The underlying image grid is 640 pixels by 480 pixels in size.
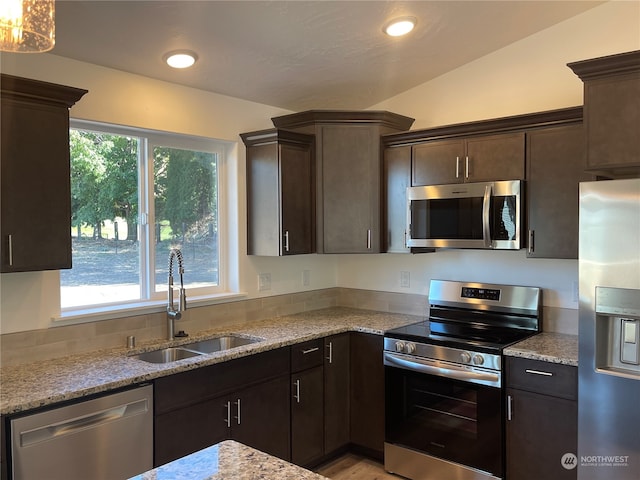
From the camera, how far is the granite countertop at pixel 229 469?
4.14 ft

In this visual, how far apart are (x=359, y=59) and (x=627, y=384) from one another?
2.25m

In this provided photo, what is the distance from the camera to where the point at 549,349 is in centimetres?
268

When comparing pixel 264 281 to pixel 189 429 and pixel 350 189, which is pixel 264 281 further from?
pixel 189 429

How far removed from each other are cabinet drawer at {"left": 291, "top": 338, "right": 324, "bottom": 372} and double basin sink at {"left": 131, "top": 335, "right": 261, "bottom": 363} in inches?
9.3

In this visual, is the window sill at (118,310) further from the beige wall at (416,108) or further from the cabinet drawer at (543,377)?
the cabinet drawer at (543,377)

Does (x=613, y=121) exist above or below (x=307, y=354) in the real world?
above

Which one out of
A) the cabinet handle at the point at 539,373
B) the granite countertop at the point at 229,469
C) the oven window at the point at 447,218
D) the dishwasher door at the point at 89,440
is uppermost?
the oven window at the point at 447,218

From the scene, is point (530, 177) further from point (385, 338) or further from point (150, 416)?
point (150, 416)

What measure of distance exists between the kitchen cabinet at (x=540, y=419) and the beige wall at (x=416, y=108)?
2.15 feet

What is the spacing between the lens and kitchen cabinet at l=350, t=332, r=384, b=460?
326cm

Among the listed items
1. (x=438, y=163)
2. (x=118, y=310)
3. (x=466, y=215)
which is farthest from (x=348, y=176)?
(x=118, y=310)

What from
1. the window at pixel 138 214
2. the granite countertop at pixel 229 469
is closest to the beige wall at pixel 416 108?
the window at pixel 138 214

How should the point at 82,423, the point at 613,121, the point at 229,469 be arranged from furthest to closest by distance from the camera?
the point at 613,121 → the point at 82,423 → the point at 229,469

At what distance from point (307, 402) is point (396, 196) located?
1.47 metres
